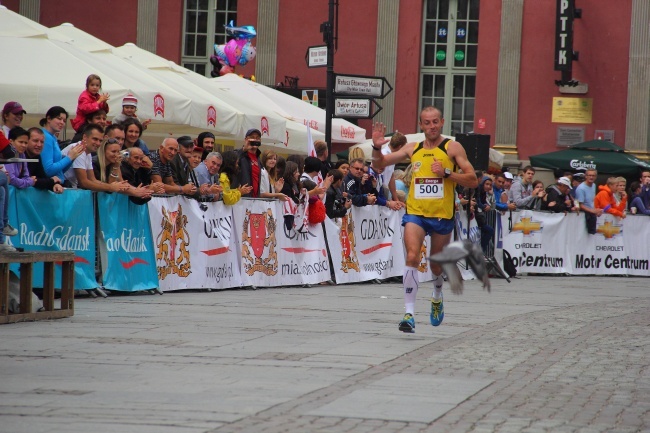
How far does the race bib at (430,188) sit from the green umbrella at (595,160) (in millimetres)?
20018

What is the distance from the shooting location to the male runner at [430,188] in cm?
1182

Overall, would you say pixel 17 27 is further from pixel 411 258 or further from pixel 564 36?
pixel 564 36

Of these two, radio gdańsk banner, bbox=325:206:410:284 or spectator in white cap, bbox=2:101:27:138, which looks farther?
radio gdańsk banner, bbox=325:206:410:284

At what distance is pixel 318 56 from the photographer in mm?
24078

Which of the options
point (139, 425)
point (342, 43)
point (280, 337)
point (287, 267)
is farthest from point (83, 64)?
point (342, 43)

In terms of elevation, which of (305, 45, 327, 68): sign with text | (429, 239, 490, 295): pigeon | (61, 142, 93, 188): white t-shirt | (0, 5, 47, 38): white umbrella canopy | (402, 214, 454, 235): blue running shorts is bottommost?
(429, 239, 490, 295): pigeon

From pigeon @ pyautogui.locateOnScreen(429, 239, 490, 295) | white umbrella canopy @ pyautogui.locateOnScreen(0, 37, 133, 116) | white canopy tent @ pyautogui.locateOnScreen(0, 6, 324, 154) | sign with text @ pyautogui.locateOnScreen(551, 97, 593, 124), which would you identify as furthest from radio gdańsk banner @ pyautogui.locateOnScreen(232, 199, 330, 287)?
sign with text @ pyautogui.locateOnScreen(551, 97, 593, 124)

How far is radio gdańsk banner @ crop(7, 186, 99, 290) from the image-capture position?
518 inches

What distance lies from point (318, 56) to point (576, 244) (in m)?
6.53

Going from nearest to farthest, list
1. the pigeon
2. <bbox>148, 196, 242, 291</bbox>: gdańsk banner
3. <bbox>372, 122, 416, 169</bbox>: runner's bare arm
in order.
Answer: the pigeon
<bbox>372, 122, 416, 169</bbox>: runner's bare arm
<bbox>148, 196, 242, 291</bbox>: gdańsk banner

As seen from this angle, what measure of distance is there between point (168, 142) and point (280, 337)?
519 cm

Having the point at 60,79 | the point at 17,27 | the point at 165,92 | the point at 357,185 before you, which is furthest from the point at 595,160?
the point at 60,79

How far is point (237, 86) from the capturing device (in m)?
26.6

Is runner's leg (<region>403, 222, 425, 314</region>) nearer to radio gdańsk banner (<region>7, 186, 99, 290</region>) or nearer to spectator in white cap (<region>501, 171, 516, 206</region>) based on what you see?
radio gdańsk banner (<region>7, 186, 99, 290</region>)
